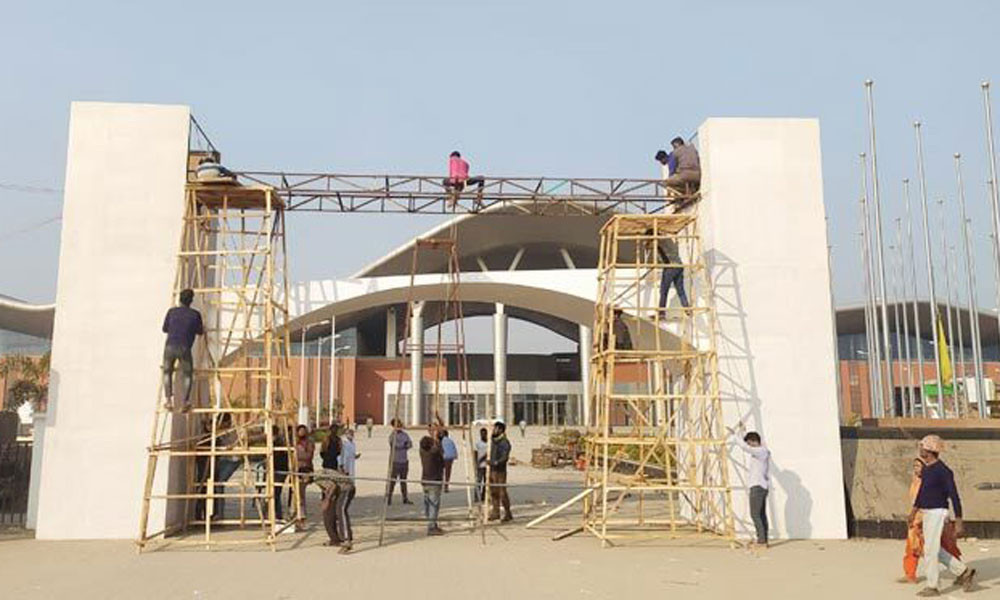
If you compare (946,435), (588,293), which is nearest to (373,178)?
(588,293)

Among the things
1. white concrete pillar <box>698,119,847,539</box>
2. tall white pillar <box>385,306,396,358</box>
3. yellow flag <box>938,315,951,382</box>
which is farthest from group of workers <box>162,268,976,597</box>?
tall white pillar <box>385,306,396,358</box>

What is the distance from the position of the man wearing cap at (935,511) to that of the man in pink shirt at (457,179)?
24.8 ft

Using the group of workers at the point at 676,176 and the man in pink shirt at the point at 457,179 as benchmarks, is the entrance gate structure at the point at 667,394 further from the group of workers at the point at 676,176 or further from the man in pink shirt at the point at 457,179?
the man in pink shirt at the point at 457,179

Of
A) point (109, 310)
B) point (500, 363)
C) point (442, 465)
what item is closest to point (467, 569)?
point (442, 465)

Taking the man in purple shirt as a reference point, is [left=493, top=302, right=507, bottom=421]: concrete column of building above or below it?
above

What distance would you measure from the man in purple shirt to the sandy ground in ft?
6.50

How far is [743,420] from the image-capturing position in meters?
11.0

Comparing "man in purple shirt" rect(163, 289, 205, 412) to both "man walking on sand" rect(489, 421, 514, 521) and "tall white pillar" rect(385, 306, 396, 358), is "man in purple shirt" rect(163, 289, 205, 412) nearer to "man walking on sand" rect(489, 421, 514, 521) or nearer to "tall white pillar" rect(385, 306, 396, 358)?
"man walking on sand" rect(489, 421, 514, 521)

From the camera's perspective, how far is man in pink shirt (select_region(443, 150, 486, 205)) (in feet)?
42.0

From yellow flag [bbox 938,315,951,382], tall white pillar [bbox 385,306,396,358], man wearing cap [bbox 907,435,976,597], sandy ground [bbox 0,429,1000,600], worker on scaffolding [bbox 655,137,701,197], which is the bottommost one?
sandy ground [bbox 0,429,1000,600]

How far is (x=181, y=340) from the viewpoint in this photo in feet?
32.6

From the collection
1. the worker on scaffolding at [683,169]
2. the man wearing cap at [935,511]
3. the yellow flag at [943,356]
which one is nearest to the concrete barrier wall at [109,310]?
the worker on scaffolding at [683,169]

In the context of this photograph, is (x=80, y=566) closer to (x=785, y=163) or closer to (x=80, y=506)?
(x=80, y=506)

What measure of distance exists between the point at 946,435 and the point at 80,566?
36.7 ft
